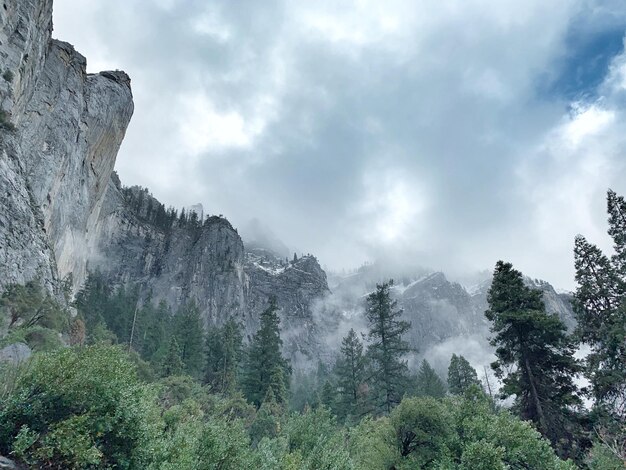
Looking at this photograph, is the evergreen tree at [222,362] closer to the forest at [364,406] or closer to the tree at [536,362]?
the forest at [364,406]

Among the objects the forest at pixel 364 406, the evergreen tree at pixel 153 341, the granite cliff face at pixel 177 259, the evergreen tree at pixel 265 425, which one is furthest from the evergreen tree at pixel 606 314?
the granite cliff face at pixel 177 259

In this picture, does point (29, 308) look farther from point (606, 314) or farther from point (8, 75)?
point (606, 314)

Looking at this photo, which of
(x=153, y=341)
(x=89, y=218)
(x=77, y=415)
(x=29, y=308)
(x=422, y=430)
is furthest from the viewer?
(x=89, y=218)

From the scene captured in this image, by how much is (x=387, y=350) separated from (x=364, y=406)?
6664 mm

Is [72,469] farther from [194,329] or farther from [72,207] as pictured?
[72,207]

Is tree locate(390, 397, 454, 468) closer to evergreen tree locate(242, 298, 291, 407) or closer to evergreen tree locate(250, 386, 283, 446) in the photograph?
evergreen tree locate(250, 386, 283, 446)

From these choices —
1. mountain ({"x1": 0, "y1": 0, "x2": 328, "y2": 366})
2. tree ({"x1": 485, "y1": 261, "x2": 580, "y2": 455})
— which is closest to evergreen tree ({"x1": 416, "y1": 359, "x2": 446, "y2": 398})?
tree ({"x1": 485, "y1": 261, "x2": 580, "y2": 455})

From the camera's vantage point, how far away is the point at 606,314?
23.3 meters

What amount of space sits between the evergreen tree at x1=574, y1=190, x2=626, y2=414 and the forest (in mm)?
82

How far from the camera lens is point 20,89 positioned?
4097 cm

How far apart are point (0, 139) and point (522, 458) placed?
45.3m

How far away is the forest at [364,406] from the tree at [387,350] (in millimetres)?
149

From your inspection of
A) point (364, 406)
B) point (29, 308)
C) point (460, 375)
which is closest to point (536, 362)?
point (364, 406)

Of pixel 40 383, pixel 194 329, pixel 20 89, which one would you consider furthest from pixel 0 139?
pixel 40 383
